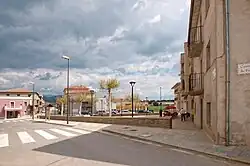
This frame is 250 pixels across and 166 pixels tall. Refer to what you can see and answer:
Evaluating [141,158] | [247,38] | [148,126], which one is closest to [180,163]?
[141,158]

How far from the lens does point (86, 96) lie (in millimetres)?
81500

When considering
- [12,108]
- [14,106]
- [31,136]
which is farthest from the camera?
[14,106]

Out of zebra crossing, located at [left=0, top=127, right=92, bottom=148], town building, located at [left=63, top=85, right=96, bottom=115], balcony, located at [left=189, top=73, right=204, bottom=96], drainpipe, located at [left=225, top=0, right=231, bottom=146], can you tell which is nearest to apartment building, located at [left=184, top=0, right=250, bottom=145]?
drainpipe, located at [left=225, top=0, right=231, bottom=146]

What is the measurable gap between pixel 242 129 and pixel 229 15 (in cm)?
472

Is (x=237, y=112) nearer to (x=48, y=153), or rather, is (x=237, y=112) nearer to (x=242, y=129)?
(x=242, y=129)

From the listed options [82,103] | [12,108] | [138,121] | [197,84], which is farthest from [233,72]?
[12,108]

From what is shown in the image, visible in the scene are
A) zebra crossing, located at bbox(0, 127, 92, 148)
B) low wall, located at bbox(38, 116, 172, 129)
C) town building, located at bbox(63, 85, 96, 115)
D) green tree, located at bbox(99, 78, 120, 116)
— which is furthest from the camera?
town building, located at bbox(63, 85, 96, 115)

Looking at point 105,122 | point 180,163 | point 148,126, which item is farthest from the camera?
point 105,122

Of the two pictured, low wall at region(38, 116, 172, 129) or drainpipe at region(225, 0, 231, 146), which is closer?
drainpipe at region(225, 0, 231, 146)

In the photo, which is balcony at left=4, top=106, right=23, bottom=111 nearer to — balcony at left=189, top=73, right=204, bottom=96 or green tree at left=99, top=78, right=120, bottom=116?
green tree at left=99, top=78, right=120, bottom=116

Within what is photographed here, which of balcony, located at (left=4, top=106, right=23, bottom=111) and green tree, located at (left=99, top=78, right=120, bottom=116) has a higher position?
green tree, located at (left=99, top=78, right=120, bottom=116)

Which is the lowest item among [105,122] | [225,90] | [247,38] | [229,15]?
[105,122]

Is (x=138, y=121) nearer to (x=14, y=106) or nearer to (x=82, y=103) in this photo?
(x=82, y=103)

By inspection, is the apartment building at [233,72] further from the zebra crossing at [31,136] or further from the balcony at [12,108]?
the balcony at [12,108]
